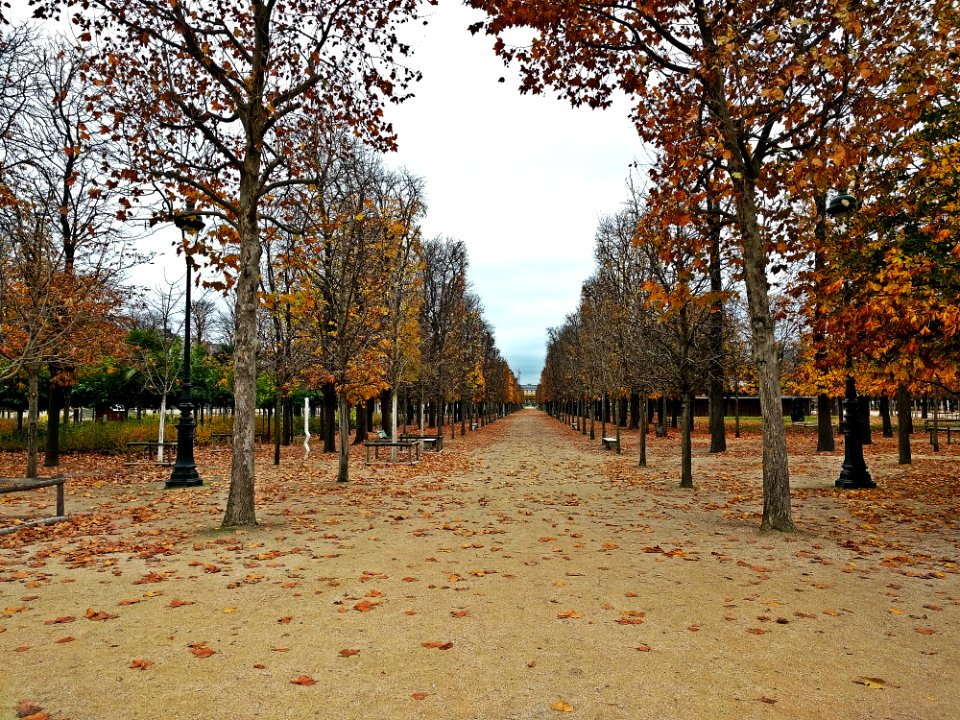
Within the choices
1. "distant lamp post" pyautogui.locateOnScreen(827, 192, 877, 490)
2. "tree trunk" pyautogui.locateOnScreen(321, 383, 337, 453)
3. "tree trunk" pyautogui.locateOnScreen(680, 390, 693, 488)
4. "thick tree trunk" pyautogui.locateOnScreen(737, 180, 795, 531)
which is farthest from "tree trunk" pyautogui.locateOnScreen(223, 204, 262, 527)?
"tree trunk" pyautogui.locateOnScreen(321, 383, 337, 453)

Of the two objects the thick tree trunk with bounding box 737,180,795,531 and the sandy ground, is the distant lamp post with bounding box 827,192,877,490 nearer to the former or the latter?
the sandy ground

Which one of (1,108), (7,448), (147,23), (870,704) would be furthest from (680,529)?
(7,448)

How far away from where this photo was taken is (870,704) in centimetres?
366

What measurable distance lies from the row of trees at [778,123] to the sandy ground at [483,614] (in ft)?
8.52

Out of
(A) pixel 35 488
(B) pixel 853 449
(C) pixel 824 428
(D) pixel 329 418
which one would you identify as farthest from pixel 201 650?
(C) pixel 824 428

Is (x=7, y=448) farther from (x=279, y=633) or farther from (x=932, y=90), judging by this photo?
(x=932, y=90)

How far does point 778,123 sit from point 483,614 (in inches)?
335

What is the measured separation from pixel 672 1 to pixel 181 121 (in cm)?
798

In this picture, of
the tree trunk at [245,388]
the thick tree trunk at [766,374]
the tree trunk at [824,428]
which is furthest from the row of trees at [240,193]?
the tree trunk at [824,428]

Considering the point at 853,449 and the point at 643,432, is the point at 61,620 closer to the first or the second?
the point at 853,449

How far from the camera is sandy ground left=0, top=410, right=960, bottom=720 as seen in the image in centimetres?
376

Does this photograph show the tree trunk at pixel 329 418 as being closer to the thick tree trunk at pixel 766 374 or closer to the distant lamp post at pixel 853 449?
the distant lamp post at pixel 853 449

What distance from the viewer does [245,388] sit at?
31.4ft

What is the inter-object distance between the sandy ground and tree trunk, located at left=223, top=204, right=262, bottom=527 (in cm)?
47
